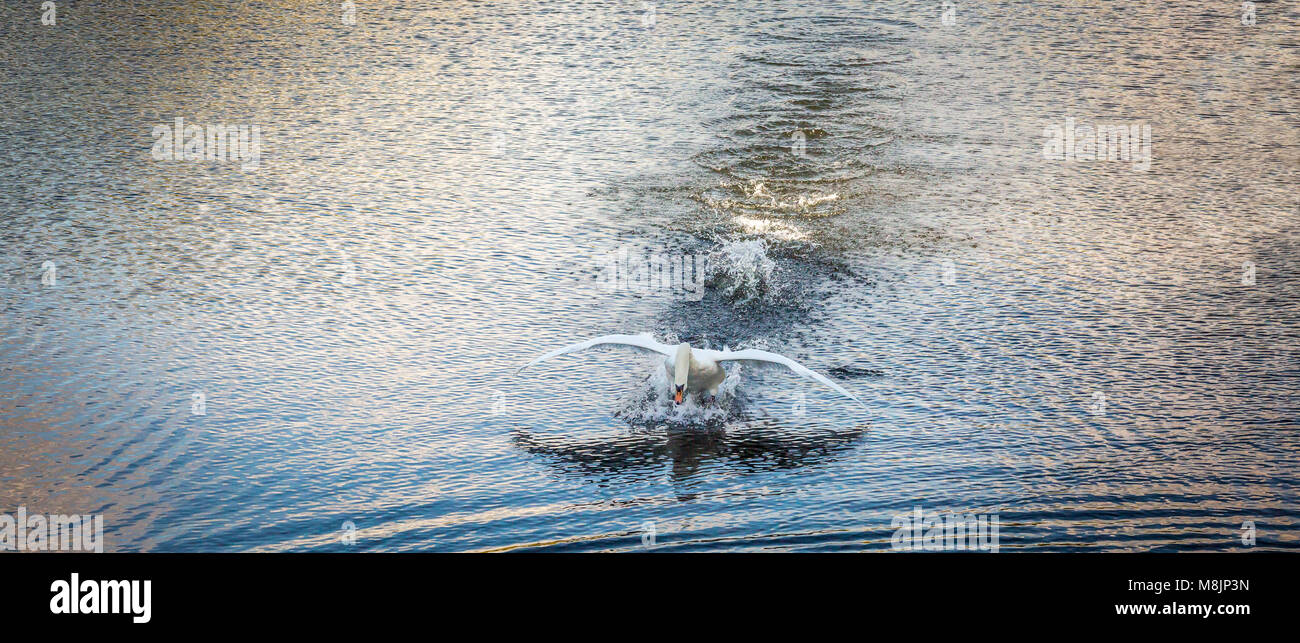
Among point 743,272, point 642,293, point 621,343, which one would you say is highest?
point 743,272

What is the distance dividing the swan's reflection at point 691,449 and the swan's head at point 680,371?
0.36m

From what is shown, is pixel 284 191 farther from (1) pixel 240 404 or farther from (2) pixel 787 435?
(2) pixel 787 435

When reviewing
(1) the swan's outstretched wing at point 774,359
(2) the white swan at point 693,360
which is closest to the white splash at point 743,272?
(2) the white swan at point 693,360

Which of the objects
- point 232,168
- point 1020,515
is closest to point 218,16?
point 232,168

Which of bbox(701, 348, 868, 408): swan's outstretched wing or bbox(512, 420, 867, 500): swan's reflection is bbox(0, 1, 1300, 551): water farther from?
bbox(701, 348, 868, 408): swan's outstretched wing

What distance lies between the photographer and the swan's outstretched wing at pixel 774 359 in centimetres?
1223

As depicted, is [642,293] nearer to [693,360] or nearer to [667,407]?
[667,407]

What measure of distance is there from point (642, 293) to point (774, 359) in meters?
2.86

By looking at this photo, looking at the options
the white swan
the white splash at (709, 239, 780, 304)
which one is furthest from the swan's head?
the white splash at (709, 239, 780, 304)

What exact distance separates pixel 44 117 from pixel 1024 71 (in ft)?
48.9

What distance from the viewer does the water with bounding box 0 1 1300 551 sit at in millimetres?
11023

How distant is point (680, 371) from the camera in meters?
12.2

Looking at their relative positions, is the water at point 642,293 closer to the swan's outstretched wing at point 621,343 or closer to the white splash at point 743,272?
the white splash at point 743,272

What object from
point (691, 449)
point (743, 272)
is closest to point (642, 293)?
point (743, 272)
